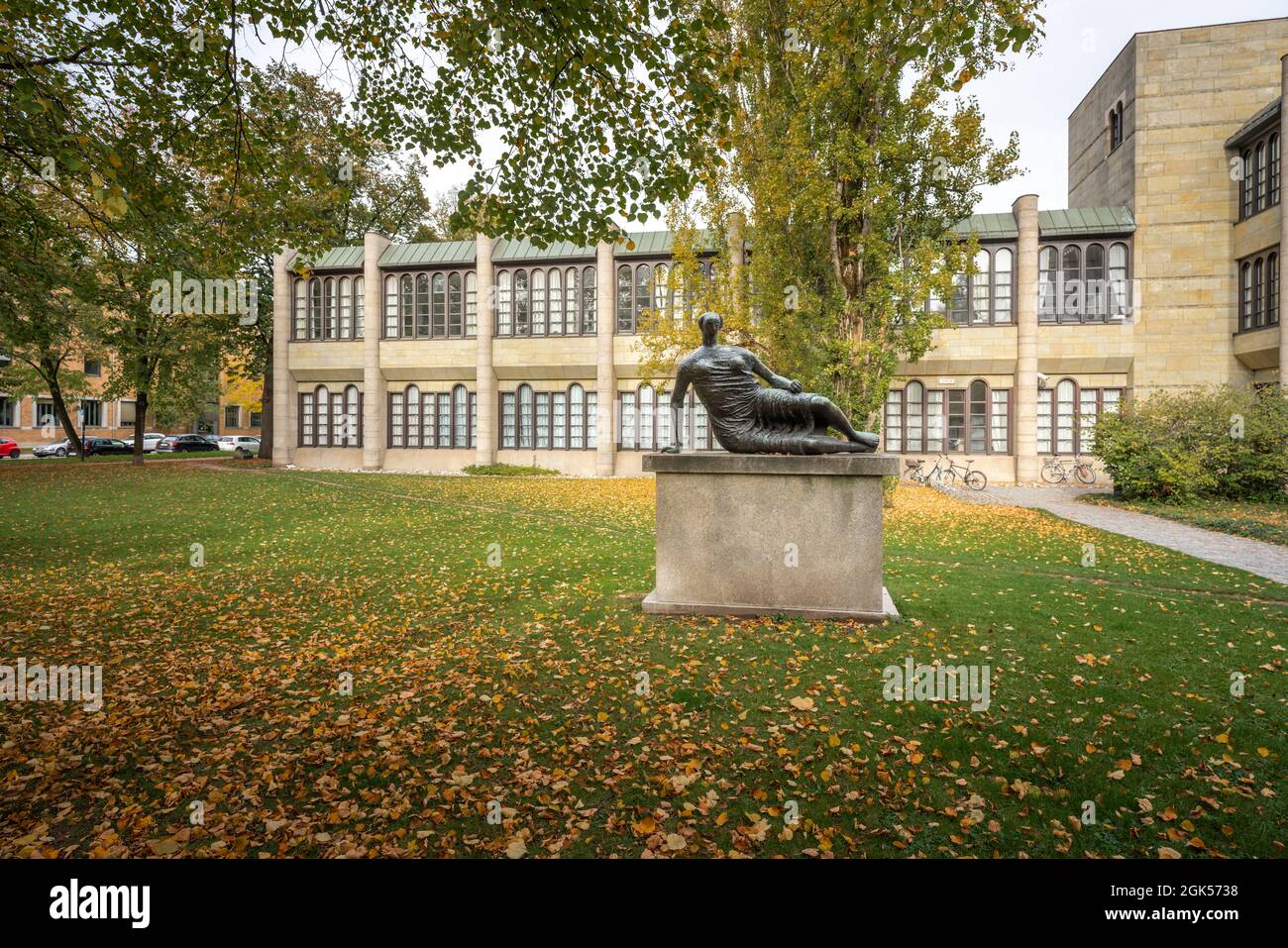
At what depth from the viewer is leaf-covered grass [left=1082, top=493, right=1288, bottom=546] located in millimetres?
13523

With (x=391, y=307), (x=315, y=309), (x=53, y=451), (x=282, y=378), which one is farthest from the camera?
(x=53, y=451)

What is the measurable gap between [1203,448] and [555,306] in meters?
25.4

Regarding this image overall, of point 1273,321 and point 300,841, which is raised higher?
point 1273,321

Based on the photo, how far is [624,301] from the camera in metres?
30.6

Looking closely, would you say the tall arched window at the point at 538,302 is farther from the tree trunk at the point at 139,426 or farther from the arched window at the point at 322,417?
the tree trunk at the point at 139,426

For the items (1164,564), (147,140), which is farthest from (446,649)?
(1164,564)

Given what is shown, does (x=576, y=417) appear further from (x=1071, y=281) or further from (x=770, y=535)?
(x=770, y=535)

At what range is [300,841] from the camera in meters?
3.44

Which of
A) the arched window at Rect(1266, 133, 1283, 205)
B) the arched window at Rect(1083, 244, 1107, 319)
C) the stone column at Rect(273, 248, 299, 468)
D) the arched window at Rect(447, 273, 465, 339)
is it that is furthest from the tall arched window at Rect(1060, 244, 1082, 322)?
the stone column at Rect(273, 248, 299, 468)

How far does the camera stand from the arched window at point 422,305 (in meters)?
32.9

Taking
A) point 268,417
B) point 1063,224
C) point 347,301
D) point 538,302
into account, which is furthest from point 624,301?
point 268,417

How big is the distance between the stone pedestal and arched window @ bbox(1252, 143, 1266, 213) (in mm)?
27933
